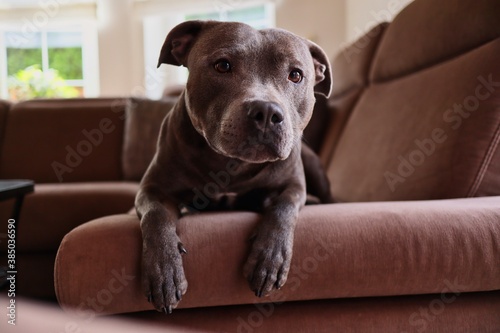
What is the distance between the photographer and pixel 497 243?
3.66 feet

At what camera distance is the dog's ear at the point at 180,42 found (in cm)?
148

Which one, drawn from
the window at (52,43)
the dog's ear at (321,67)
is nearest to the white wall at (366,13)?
the dog's ear at (321,67)

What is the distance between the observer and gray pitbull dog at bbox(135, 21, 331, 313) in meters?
1.06

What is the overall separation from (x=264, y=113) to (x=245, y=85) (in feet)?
0.51

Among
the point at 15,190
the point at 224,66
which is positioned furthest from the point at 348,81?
the point at 15,190

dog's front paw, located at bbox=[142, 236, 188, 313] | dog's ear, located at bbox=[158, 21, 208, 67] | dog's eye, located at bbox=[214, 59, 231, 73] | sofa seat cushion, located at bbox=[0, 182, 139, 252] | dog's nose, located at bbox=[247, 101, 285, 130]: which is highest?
dog's ear, located at bbox=[158, 21, 208, 67]

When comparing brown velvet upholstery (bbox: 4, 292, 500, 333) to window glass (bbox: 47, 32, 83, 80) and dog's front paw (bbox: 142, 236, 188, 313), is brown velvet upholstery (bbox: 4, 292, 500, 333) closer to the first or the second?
dog's front paw (bbox: 142, 236, 188, 313)

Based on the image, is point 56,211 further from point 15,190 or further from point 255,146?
point 255,146

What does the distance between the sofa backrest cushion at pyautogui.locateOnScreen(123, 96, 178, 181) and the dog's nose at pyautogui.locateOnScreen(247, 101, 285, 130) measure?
6.37ft

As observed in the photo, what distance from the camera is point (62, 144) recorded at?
3.21 meters

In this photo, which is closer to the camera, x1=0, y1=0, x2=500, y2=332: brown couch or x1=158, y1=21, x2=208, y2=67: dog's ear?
x1=0, y1=0, x2=500, y2=332: brown couch

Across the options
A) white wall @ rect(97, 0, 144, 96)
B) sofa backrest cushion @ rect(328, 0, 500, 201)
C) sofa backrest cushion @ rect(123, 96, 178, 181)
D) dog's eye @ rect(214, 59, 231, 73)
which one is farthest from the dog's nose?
white wall @ rect(97, 0, 144, 96)

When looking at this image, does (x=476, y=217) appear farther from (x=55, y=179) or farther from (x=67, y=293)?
(x=55, y=179)

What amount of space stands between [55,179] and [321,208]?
2.51 meters
